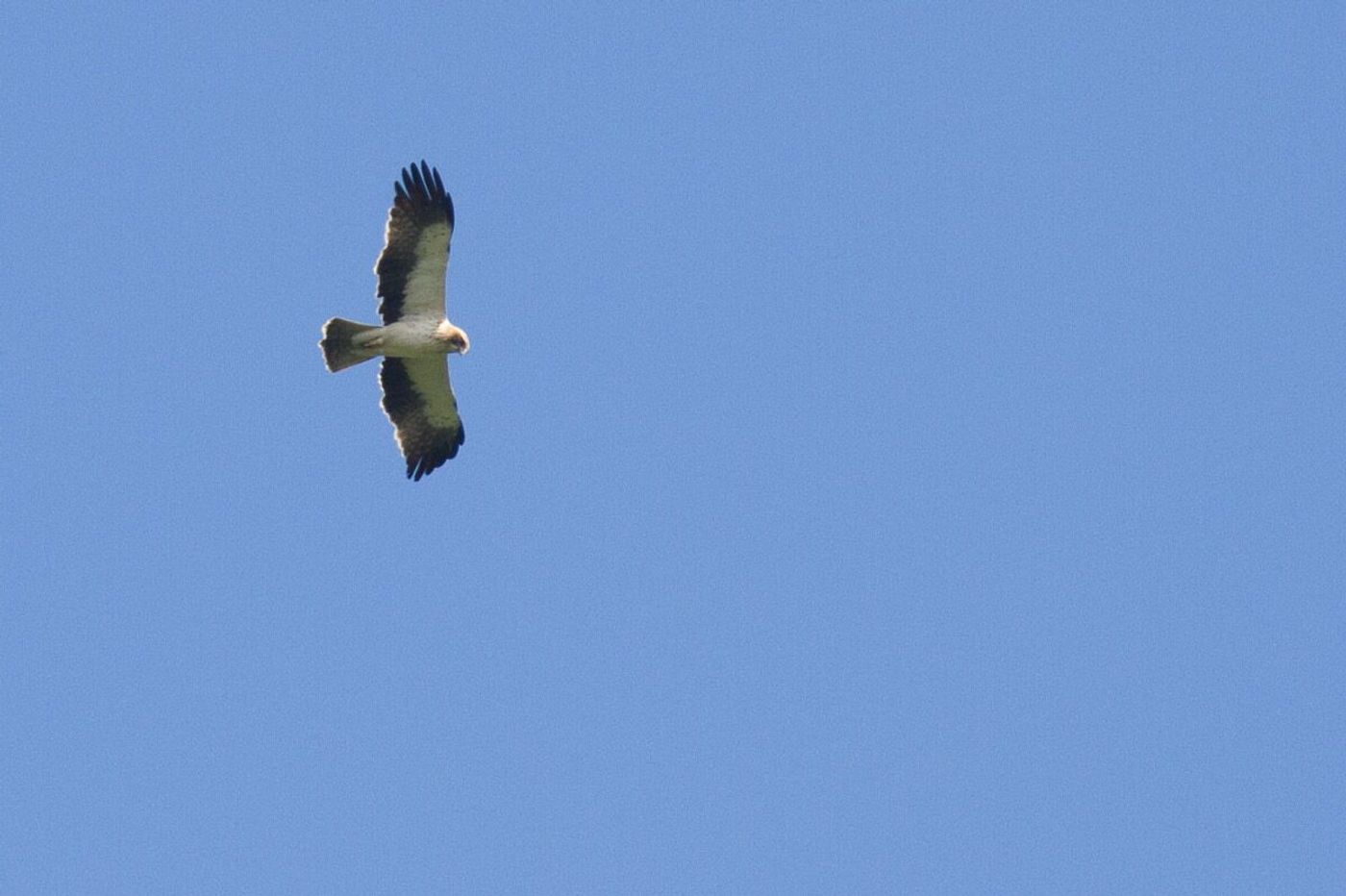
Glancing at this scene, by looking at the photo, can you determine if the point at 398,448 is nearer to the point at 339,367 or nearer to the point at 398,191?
the point at 339,367

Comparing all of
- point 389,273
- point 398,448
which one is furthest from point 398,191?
point 398,448

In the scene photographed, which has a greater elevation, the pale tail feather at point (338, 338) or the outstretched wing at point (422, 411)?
the outstretched wing at point (422, 411)

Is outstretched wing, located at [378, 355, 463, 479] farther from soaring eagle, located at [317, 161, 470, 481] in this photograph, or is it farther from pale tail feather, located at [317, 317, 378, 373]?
pale tail feather, located at [317, 317, 378, 373]

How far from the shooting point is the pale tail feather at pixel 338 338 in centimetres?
2550

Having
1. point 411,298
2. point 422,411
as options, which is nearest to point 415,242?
point 411,298

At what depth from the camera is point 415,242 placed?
82.6 feet

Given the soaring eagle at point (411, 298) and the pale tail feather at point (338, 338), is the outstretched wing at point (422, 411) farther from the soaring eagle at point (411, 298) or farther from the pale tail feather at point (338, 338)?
the pale tail feather at point (338, 338)

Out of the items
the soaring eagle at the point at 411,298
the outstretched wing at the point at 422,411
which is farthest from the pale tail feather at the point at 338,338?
the outstretched wing at the point at 422,411

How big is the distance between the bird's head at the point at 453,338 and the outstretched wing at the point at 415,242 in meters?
0.39

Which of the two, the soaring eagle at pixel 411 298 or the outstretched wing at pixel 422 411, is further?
the outstretched wing at pixel 422 411

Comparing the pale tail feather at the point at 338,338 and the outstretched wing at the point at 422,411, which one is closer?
the pale tail feather at the point at 338,338

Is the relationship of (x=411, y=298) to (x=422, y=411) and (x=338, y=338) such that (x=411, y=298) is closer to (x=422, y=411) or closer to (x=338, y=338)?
(x=338, y=338)

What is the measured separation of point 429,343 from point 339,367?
1.10 meters

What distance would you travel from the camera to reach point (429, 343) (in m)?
25.6
